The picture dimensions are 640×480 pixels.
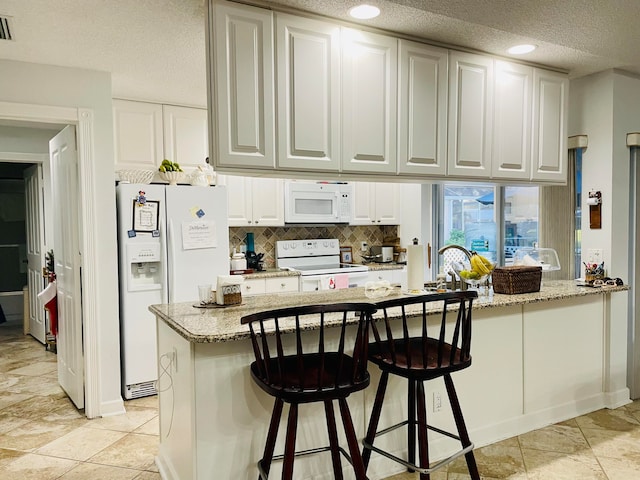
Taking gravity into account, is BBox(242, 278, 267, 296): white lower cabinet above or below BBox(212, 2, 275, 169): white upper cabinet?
below

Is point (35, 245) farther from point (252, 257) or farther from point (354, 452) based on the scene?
point (354, 452)

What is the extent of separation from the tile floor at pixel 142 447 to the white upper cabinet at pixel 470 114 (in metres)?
1.69

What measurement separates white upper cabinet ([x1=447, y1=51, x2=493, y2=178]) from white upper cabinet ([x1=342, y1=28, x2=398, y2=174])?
0.44 metres

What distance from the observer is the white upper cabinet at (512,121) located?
3109 mm

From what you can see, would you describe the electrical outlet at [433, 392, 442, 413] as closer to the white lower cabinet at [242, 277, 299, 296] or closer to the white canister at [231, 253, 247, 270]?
the white lower cabinet at [242, 277, 299, 296]

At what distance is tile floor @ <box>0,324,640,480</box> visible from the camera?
251cm

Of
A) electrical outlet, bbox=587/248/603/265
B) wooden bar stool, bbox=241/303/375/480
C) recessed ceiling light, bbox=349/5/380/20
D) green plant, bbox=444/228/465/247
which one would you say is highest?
recessed ceiling light, bbox=349/5/380/20

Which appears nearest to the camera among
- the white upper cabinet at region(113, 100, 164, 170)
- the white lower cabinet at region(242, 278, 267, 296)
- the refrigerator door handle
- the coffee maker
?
the refrigerator door handle

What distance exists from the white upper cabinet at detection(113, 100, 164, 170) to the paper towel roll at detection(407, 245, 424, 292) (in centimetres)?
246

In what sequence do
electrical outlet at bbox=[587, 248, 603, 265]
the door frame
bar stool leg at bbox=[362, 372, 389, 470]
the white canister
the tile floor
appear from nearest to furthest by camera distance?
bar stool leg at bbox=[362, 372, 389, 470]
the tile floor
the door frame
electrical outlet at bbox=[587, 248, 603, 265]
the white canister

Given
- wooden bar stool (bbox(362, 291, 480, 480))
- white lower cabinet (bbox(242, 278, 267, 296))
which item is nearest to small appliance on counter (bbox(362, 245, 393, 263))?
white lower cabinet (bbox(242, 278, 267, 296))

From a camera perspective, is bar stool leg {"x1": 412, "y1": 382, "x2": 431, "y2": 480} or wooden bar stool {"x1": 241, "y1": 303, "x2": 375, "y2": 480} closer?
wooden bar stool {"x1": 241, "y1": 303, "x2": 375, "y2": 480}

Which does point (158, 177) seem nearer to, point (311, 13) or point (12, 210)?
point (311, 13)

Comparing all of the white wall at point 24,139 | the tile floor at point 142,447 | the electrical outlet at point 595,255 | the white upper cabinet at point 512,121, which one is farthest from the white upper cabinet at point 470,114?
the white wall at point 24,139
